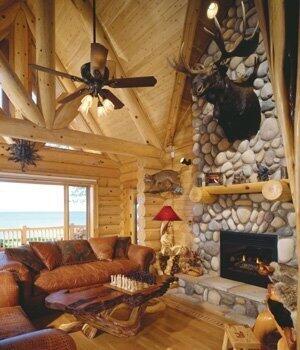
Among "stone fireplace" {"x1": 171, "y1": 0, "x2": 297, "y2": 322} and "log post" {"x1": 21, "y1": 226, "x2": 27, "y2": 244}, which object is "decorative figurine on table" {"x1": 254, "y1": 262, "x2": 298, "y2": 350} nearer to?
"stone fireplace" {"x1": 171, "y1": 0, "x2": 297, "y2": 322}

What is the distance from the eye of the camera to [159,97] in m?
5.38

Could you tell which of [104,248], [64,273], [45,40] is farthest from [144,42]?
[64,273]

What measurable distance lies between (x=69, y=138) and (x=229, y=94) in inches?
110

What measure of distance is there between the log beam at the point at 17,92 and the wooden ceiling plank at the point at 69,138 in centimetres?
14

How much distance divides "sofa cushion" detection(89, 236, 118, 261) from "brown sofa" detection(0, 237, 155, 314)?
11cm

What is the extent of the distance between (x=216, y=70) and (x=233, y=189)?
1.69m

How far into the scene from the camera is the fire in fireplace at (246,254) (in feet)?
12.3

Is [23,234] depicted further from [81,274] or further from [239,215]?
[239,215]

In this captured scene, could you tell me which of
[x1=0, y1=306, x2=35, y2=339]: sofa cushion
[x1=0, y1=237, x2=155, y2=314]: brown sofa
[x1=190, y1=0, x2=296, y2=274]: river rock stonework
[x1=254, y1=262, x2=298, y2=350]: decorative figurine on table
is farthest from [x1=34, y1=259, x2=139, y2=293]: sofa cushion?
[x1=254, y1=262, x2=298, y2=350]: decorative figurine on table

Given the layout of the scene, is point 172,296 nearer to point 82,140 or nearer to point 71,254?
point 71,254

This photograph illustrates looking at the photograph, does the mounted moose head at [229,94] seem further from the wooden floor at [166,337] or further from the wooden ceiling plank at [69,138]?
the wooden floor at [166,337]

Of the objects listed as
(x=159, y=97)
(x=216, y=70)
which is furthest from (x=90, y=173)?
(x=216, y=70)

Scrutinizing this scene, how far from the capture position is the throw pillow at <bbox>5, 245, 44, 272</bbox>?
12.2ft

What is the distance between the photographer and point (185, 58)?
15.4 ft
